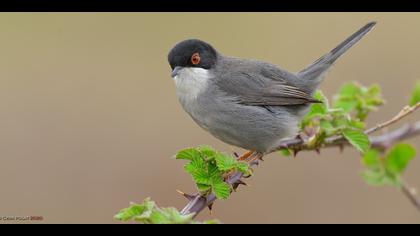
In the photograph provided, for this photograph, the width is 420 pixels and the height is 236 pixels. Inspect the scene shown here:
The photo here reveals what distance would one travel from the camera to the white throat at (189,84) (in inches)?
193

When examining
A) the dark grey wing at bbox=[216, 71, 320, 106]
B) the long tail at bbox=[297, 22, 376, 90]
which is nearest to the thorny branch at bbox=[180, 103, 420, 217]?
the dark grey wing at bbox=[216, 71, 320, 106]

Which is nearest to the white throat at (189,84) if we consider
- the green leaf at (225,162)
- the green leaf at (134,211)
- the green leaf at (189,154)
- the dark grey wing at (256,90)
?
the dark grey wing at (256,90)

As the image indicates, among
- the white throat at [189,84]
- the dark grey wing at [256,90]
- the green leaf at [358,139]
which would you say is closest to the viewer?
the green leaf at [358,139]

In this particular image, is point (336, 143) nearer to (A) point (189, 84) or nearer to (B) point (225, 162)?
(B) point (225, 162)

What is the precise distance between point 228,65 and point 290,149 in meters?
1.50

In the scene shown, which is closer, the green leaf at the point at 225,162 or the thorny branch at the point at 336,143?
the thorny branch at the point at 336,143

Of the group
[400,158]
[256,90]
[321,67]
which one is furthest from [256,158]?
[400,158]

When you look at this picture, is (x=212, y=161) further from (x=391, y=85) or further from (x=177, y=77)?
(x=391, y=85)

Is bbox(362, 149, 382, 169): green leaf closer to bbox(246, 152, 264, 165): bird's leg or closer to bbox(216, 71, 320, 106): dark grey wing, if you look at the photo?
bbox(246, 152, 264, 165): bird's leg

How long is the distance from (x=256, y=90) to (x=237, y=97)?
0.21m

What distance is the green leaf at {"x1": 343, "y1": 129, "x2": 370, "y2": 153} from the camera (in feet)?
10.7

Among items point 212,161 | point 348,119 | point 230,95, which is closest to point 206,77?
point 230,95

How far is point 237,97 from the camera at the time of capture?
5.00 metres

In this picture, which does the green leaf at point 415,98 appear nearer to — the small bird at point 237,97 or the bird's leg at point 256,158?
the small bird at point 237,97
